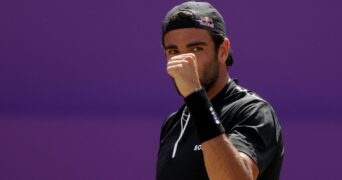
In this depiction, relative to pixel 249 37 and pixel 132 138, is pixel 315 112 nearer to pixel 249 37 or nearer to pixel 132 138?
pixel 249 37

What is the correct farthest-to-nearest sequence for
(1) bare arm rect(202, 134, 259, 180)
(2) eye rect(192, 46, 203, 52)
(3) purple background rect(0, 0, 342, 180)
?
(3) purple background rect(0, 0, 342, 180) → (2) eye rect(192, 46, 203, 52) → (1) bare arm rect(202, 134, 259, 180)

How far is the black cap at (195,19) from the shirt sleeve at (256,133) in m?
0.25

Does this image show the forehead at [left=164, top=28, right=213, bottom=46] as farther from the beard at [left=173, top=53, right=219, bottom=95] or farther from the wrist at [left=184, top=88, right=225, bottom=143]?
the wrist at [left=184, top=88, right=225, bottom=143]

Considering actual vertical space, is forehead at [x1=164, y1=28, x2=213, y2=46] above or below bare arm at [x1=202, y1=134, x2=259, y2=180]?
above

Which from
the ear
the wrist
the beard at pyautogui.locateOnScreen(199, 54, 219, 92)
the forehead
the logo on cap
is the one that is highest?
the logo on cap

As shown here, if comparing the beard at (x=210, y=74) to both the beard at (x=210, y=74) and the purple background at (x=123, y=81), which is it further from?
the purple background at (x=123, y=81)

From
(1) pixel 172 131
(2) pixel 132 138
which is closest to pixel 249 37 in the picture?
(2) pixel 132 138

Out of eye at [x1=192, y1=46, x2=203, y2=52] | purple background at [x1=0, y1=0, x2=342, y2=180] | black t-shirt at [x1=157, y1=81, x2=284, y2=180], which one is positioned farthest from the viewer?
purple background at [x1=0, y1=0, x2=342, y2=180]

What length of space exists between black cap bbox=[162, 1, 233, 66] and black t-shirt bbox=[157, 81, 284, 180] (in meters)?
0.16

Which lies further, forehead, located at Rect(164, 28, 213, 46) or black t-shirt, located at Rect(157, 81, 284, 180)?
forehead, located at Rect(164, 28, 213, 46)

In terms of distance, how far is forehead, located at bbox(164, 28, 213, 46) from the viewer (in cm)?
187

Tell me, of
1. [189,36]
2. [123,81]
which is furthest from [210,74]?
[123,81]

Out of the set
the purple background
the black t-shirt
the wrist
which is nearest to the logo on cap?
the black t-shirt

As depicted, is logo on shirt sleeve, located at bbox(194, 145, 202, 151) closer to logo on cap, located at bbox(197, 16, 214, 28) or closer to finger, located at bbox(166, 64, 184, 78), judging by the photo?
finger, located at bbox(166, 64, 184, 78)
